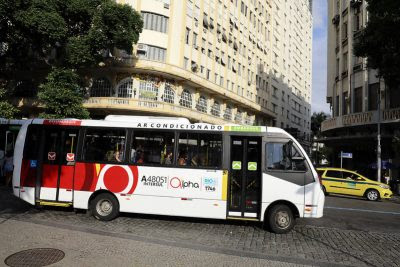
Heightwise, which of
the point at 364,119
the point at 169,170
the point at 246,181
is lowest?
the point at 246,181

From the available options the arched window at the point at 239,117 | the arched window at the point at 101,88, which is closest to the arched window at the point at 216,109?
the arched window at the point at 239,117

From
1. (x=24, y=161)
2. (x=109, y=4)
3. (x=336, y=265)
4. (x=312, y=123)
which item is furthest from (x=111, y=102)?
(x=312, y=123)

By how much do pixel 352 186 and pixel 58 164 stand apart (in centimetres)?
1608

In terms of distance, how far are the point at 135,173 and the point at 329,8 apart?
3793cm

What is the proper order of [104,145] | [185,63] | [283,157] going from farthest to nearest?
[185,63]
[104,145]
[283,157]

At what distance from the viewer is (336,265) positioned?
6395mm

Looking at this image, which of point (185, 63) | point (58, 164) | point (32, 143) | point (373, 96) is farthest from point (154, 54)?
point (58, 164)

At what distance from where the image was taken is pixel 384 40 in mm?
17422

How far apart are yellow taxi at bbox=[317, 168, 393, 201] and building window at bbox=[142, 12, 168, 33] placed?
2074 cm

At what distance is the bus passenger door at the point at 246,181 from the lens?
9055 millimetres

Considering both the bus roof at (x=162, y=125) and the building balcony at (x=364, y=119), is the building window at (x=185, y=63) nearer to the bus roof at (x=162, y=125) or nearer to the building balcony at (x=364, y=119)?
the building balcony at (x=364, y=119)

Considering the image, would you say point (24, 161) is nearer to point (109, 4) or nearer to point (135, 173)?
point (135, 173)

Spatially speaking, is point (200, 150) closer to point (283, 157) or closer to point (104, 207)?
point (283, 157)

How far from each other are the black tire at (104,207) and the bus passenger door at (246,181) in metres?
3.20
